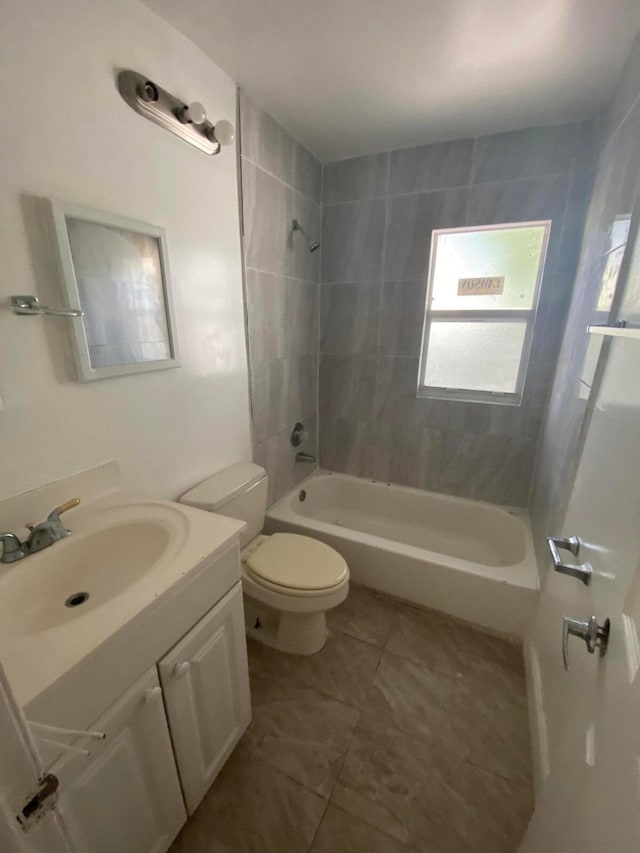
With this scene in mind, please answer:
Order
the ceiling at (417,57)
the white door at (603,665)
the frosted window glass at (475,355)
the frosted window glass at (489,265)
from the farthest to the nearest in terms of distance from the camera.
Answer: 1. the frosted window glass at (475,355)
2. the frosted window glass at (489,265)
3. the ceiling at (417,57)
4. the white door at (603,665)

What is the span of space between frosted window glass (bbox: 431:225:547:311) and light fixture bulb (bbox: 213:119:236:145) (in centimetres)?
131

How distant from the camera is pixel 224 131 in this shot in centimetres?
125

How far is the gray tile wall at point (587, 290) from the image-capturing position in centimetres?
124

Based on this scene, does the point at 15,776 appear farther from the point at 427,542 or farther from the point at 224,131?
the point at 427,542

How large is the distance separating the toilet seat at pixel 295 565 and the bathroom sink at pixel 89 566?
535 mm

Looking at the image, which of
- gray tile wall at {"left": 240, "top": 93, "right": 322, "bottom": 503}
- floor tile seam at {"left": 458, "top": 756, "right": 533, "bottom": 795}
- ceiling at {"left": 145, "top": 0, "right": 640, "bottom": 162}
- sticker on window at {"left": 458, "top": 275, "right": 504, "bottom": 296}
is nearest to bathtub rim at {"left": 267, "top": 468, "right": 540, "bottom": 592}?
gray tile wall at {"left": 240, "top": 93, "right": 322, "bottom": 503}

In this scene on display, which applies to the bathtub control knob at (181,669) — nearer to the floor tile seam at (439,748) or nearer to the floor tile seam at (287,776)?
the floor tile seam at (287,776)

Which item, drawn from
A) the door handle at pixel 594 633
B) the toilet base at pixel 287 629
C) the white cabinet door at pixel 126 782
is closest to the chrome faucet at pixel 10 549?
the white cabinet door at pixel 126 782

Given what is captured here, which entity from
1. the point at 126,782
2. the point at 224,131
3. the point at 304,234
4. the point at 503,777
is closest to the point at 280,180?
the point at 304,234

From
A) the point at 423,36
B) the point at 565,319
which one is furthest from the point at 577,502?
the point at 423,36

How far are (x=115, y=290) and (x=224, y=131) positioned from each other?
2.31 ft

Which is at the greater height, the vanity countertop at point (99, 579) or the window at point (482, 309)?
the window at point (482, 309)

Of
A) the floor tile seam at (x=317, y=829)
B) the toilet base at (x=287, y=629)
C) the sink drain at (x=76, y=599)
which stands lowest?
the floor tile seam at (x=317, y=829)

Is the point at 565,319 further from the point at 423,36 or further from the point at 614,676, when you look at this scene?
the point at 614,676
